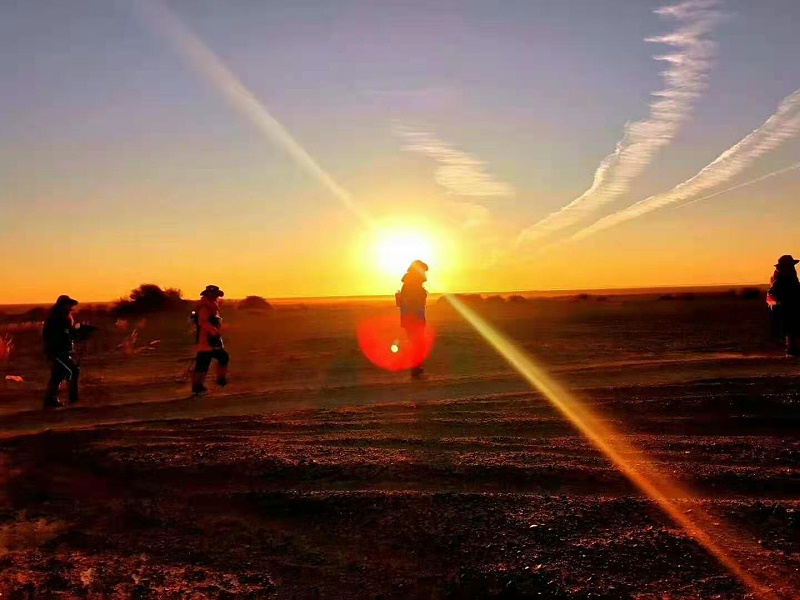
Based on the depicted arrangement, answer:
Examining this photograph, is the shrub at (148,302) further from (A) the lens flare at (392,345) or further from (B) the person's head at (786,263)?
(B) the person's head at (786,263)

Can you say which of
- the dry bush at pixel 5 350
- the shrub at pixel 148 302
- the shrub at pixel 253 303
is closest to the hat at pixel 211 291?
the dry bush at pixel 5 350

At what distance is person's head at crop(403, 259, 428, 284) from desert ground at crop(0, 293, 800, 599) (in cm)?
297

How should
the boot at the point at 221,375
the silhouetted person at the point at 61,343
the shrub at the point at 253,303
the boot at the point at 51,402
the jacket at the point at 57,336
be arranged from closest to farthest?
the boot at the point at 51,402, the silhouetted person at the point at 61,343, the jacket at the point at 57,336, the boot at the point at 221,375, the shrub at the point at 253,303

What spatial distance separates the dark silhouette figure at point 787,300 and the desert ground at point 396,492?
324 cm

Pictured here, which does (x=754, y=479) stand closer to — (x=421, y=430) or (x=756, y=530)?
(x=756, y=530)

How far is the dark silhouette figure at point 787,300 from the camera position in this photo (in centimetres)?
1677

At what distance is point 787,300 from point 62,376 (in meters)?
14.9

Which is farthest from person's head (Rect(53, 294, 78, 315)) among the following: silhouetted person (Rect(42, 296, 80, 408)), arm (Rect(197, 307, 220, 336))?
arm (Rect(197, 307, 220, 336))

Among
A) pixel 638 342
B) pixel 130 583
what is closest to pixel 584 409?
pixel 130 583

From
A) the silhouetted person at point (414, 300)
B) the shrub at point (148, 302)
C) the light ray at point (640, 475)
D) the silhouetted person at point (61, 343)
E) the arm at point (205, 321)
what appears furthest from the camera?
the shrub at point (148, 302)

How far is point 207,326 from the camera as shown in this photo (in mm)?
14438

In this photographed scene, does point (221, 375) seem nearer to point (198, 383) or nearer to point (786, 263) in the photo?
point (198, 383)

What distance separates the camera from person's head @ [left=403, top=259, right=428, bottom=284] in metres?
16.5

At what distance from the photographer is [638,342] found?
83.8ft
